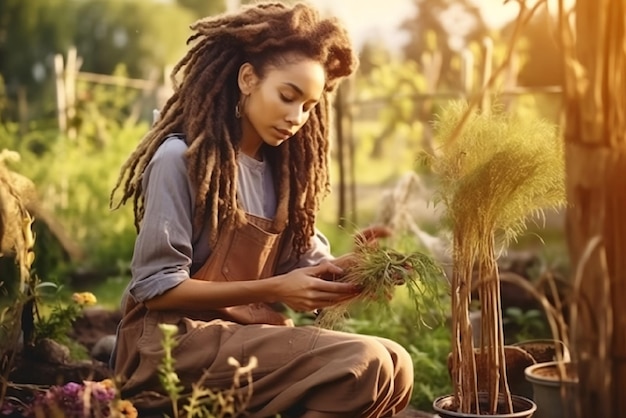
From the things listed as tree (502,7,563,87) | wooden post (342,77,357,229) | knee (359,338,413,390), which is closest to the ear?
knee (359,338,413,390)

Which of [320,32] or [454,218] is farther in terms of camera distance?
[320,32]

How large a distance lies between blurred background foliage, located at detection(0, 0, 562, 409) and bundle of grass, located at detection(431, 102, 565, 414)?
0.42 metres

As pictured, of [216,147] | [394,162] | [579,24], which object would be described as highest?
[579,24]

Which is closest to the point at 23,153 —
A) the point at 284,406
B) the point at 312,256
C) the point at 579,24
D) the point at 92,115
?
the point at 92,115

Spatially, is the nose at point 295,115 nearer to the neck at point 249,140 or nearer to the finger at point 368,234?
the neck at point 249,140

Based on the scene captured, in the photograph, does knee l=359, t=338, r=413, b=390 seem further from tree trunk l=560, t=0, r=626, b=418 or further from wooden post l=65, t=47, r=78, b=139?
wooden post l=65, t=47, r=78, b=139

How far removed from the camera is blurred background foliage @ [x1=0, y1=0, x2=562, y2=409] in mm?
6855

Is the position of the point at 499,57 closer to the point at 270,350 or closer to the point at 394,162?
the point at 394,162

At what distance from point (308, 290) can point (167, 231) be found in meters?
0.48

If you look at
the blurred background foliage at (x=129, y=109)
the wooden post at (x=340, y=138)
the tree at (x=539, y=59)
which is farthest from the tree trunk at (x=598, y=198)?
the tree at (x=539, y=59)

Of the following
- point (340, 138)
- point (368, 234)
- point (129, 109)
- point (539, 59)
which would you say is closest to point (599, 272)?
point (368, 234)

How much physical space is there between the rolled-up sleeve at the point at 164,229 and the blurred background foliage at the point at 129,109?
749mm

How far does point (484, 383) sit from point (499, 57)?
6437 millimetres

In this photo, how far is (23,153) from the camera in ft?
30.3
